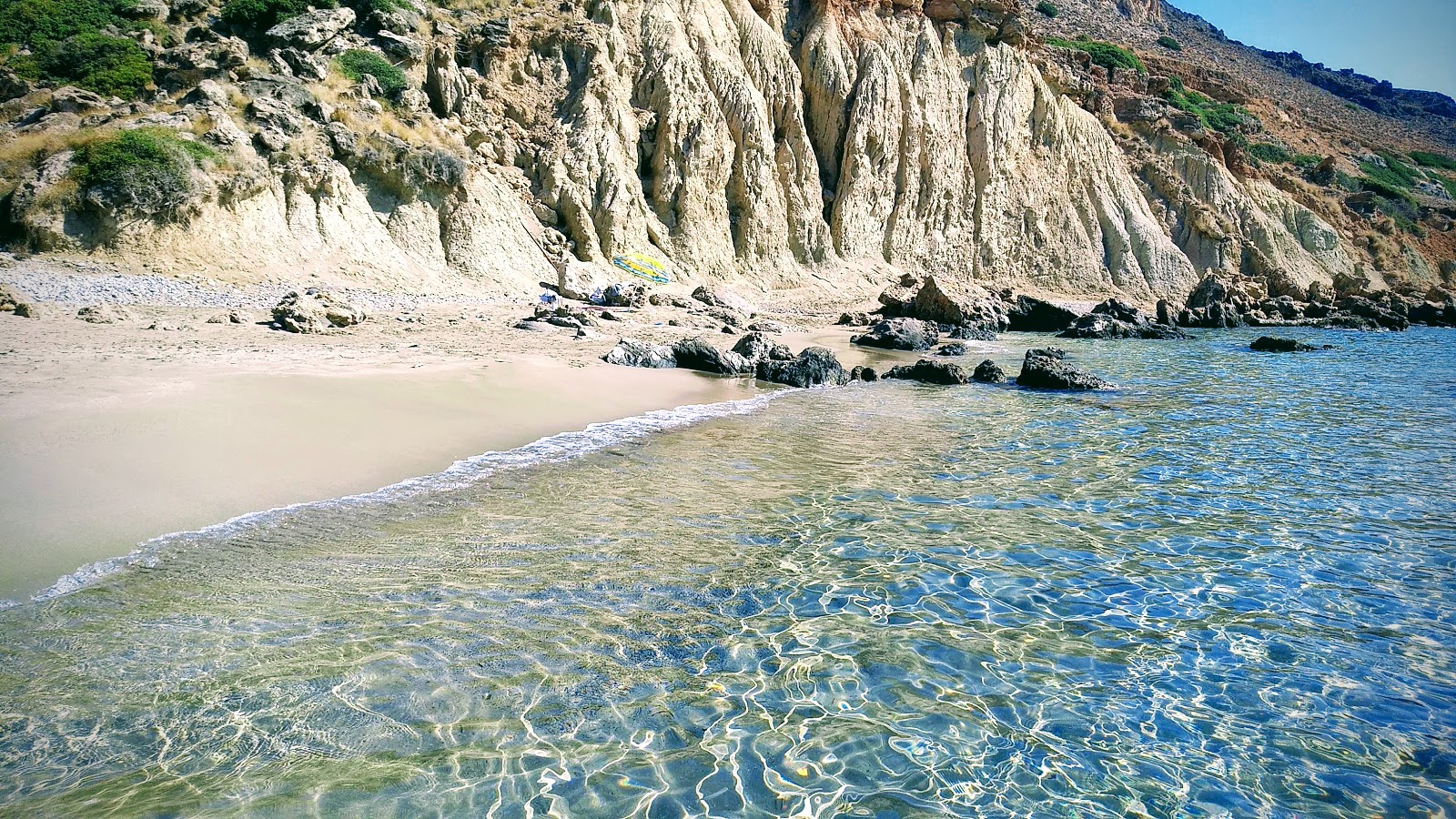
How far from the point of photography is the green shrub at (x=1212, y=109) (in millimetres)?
51656

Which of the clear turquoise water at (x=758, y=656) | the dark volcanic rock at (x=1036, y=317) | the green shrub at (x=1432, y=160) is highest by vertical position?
the green shrub at (x=1432, y=160)

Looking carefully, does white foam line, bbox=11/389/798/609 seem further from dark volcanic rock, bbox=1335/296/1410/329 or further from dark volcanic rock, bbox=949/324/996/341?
dark volcanic rock, bbox=1335/296/1410/329

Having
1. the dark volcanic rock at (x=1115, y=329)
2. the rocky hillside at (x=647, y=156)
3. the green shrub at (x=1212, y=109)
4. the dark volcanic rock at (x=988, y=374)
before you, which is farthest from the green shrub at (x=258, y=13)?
the green shrub at (x=1212, y=109)

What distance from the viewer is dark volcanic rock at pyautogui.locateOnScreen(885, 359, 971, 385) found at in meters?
14.4

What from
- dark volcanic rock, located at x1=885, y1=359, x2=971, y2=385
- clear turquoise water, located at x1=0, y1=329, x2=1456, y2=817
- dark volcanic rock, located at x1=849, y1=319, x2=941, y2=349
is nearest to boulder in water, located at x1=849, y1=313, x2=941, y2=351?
dark volcanic rock, located at x1=849, y1=319, x2=941, y2=349

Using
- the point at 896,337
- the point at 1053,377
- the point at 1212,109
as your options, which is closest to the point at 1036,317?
the point at 896,337

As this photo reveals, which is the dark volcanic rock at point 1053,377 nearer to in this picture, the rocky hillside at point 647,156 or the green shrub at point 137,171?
the rocky hillside at point 647,156

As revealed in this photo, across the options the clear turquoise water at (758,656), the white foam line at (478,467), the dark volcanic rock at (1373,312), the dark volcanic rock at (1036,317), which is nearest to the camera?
the clear turquoise water at (758,656)

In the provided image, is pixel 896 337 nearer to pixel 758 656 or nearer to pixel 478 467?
pixel 478 467

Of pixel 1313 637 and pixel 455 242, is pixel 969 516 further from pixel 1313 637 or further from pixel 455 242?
pixel 455 242

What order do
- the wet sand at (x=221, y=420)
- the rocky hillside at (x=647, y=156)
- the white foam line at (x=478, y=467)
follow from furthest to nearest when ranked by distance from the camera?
1. the rocky hillside at (x=647, y=156)
2. the wet sand at (x=221, y=420)
3. the white foam line at (x=478, y=467)

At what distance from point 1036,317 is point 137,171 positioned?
27.6 m

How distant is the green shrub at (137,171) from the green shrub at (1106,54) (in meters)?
50.2

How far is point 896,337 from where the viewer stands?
19.6 meters
